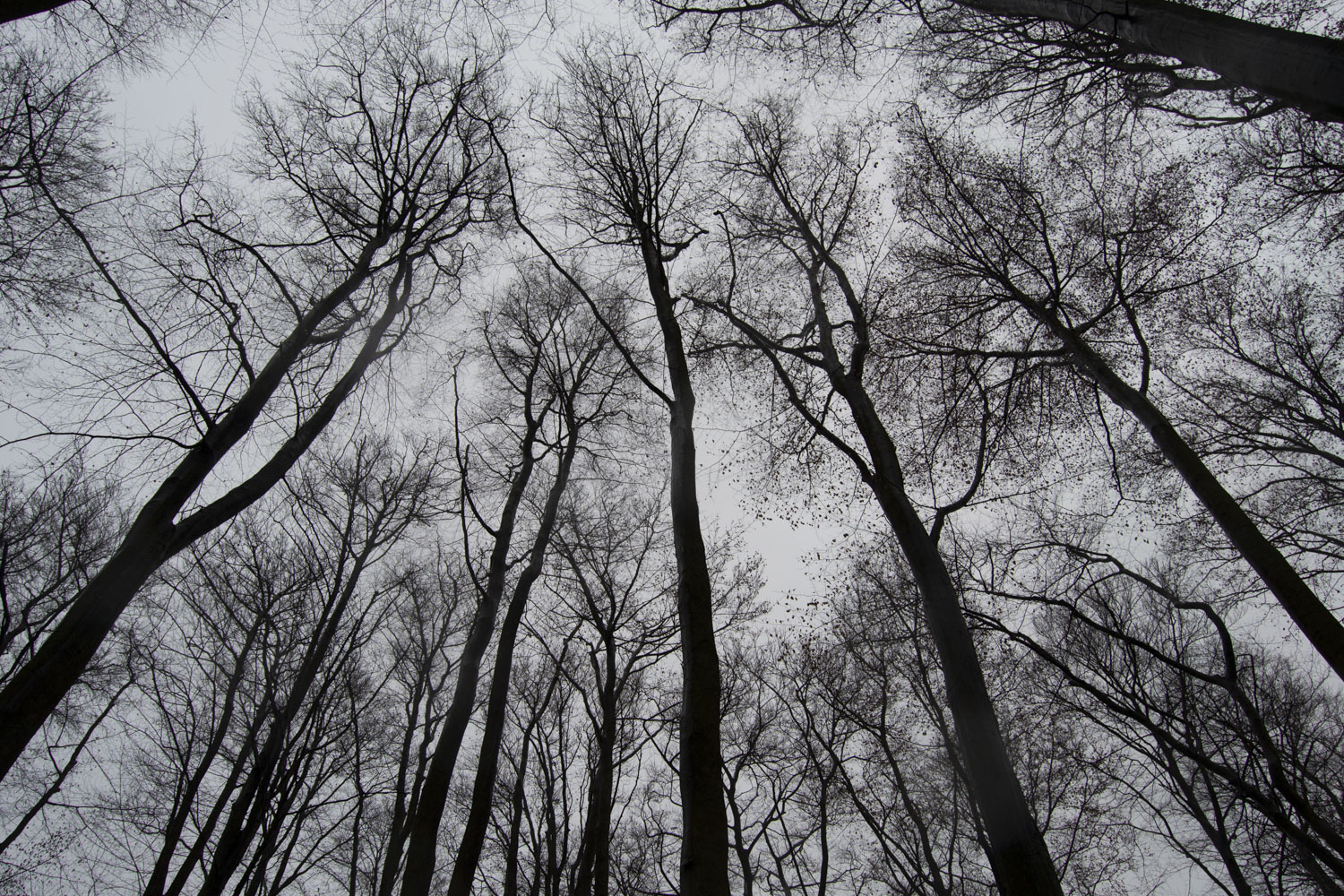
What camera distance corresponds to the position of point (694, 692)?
2775 millimetres

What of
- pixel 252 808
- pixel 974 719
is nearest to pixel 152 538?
pixel 252 808

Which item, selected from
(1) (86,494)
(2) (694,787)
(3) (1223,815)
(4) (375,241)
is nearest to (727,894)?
(2) (694,787)

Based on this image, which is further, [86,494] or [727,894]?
[86,494]

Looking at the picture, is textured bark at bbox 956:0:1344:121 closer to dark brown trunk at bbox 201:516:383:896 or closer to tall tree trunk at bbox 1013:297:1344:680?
tall tree trunk at bbox 1013:297:1344:680

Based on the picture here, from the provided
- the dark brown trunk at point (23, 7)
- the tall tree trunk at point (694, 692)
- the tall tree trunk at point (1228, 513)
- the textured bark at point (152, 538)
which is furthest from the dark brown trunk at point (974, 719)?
the dark brown trunk at point (23, 7)

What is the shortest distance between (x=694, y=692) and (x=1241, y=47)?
16.9ft

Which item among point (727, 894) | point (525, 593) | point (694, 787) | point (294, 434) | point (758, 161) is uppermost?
point (758, 161)

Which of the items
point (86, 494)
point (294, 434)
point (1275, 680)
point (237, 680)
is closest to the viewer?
point (294, 434)

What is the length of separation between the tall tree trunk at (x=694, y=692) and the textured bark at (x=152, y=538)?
3.61m

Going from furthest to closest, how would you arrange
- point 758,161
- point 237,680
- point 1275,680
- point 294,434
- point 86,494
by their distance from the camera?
point 1275,680 < point 86,494 < point 237,680 < point 758,161 < point 294,434

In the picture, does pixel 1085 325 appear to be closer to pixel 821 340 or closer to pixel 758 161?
Result: pixel 821 340

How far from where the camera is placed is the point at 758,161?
809cm

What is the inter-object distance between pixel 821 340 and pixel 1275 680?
1421 cm

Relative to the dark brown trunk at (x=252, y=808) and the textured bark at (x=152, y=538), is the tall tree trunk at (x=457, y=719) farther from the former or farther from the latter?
the textured bark at (x=152, y=538)
